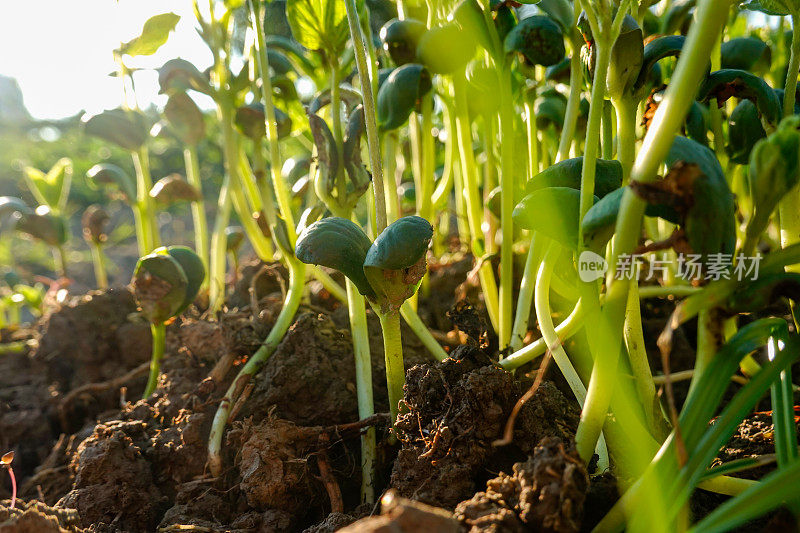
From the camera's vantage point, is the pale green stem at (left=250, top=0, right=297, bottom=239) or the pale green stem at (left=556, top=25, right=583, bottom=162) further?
the pale green stem at (left=250, top=0, right=297, bottom=239)

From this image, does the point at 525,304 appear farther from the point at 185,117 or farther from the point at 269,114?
the point at 185,117

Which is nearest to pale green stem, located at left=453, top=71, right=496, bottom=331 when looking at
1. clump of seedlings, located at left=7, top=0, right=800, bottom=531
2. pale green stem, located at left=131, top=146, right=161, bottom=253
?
clump of seedlings, located at left=7, top=0, right=800, bottom=531

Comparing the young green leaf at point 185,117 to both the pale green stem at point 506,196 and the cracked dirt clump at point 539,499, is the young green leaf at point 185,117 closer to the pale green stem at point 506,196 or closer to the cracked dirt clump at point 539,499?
the pale green stem at point 506,196

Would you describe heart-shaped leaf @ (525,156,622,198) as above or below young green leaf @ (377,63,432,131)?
below

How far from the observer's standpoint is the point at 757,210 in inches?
20.1

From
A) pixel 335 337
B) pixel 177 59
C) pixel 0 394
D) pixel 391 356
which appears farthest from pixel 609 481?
pixel 0 394

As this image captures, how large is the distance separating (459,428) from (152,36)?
1016mm

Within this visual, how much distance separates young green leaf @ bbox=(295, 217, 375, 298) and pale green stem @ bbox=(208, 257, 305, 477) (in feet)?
1.04

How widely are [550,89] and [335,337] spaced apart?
0.63 meters

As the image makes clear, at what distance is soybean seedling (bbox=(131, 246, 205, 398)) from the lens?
3.17ft

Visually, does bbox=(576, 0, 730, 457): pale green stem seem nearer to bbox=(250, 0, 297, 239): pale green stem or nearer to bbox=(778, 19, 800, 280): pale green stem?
bbox=(778, 19, 800, 280): pale green stem

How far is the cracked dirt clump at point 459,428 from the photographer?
647mm

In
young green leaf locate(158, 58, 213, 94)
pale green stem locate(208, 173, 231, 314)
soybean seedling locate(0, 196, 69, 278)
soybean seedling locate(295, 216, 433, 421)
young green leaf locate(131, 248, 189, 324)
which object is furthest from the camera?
soybean seedling locate(0, 196, 69, 278)

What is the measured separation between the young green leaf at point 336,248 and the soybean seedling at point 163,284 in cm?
42
